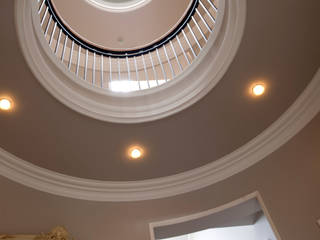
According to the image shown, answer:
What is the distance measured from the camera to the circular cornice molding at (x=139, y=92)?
93.8 inches

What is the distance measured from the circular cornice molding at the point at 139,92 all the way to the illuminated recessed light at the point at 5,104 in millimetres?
407

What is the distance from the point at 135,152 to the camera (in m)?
3.22

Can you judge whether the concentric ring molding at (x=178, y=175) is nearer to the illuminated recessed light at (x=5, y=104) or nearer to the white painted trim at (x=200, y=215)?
the white painted trim at (x=200, y=215)

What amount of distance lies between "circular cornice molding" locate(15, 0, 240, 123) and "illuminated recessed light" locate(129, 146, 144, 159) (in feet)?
1.33

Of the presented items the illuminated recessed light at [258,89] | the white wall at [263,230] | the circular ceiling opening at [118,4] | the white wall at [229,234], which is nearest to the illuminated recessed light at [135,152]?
the illuminated recessed light at [258,89]

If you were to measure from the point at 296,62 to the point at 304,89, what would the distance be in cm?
38

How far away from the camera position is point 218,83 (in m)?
2.77

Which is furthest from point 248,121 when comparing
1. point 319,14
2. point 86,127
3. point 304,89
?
point 86,127

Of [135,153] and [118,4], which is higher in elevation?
[118,4]

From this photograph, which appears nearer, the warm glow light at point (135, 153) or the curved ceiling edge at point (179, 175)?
the curved ceiling edge at point (179, 175)

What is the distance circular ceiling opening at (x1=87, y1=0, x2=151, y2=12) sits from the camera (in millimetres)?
6402

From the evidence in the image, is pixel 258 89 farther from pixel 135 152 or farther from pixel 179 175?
pixel 135 152

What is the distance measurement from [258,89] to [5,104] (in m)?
2.58

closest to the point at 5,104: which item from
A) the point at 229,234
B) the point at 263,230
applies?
the point at 263,230
